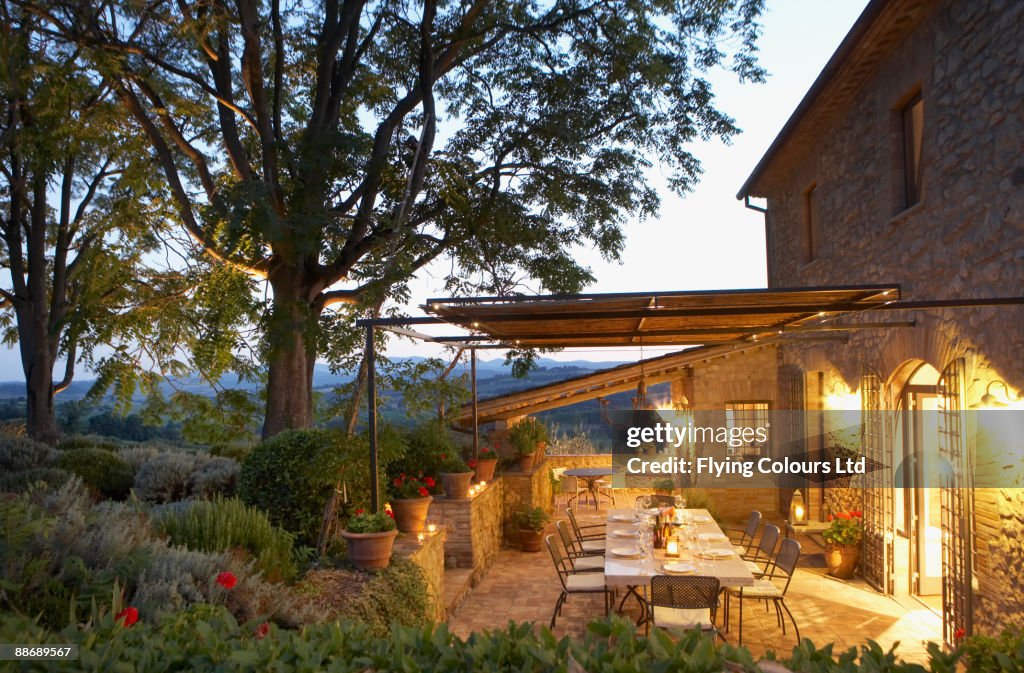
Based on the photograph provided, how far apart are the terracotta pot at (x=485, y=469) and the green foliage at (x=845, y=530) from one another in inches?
177

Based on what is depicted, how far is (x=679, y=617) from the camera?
19.3 ft

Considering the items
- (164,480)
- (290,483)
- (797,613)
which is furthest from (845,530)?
(164,480)

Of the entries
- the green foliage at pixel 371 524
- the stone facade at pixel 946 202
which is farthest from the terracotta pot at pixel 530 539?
the green foliage at pixel 371 524

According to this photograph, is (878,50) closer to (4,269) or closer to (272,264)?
(272,264)

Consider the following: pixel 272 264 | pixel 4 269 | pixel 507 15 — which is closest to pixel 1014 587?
pixel 272 264

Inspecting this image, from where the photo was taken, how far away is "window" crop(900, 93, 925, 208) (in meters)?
6.76

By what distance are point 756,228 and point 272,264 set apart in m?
9.30

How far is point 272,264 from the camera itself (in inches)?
338

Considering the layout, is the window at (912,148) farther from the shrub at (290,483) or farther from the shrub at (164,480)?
the shrub at (164,480)

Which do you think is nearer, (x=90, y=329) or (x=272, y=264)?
(x=272, y=264)

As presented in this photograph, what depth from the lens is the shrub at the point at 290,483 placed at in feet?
19.4

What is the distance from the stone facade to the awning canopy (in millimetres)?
672

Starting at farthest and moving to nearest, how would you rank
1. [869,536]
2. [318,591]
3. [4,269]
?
[4,269]
[869,536]
[318,591]

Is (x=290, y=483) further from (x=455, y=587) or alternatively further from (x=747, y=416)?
(x=747, y=416)
